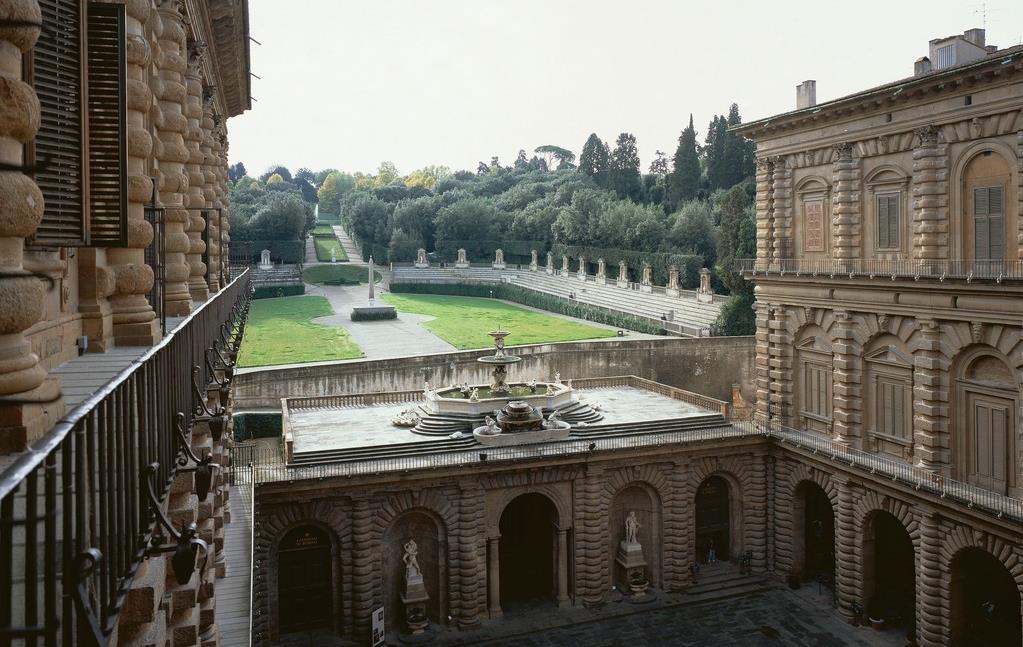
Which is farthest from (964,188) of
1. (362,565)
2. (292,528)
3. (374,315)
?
(374,315)

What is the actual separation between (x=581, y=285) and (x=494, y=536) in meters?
43.8

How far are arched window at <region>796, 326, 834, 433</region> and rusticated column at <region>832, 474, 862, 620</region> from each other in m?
2.80

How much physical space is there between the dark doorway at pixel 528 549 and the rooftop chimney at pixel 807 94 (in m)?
18.3

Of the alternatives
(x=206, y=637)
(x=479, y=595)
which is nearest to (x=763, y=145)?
(x=479, y=595)

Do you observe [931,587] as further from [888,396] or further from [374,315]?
[374,315]

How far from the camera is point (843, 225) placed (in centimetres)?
2870

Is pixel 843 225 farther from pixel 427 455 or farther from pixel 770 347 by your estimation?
pixel 427 455

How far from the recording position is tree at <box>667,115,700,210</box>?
76.8 metres

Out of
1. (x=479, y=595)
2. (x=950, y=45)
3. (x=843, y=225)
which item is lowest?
(x=479, y=595)

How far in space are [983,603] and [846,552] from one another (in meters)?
4.31

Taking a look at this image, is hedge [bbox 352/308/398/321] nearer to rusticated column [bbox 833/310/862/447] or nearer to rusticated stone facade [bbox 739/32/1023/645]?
rusticated stone facade [bbox 739/32/1023/645]

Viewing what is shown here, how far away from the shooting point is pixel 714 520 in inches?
1272

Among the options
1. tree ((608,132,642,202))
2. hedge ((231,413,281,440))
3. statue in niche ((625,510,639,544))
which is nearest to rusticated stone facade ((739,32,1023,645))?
statue in niche ((625,510,639,544))

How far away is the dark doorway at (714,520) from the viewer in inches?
1264
